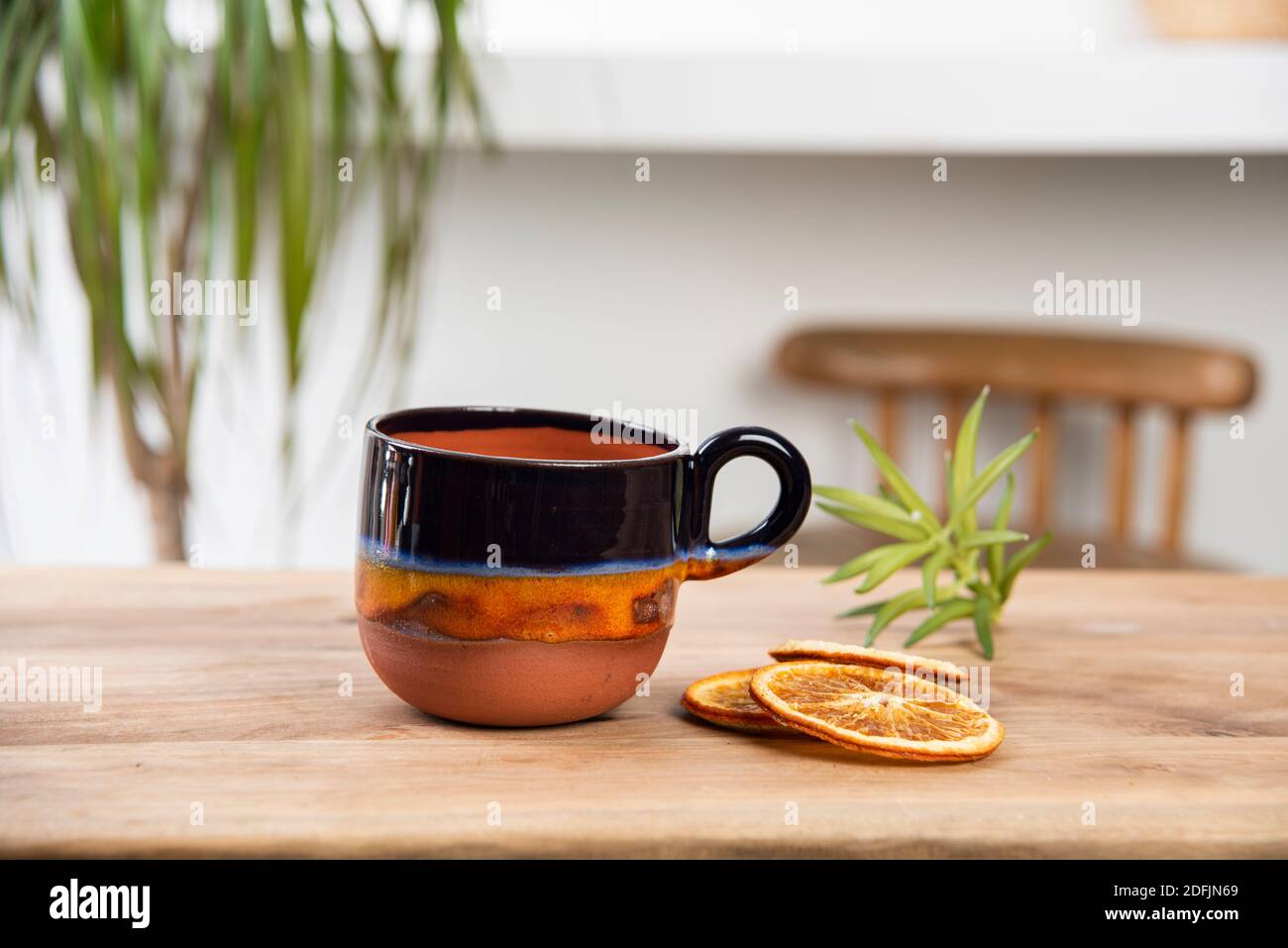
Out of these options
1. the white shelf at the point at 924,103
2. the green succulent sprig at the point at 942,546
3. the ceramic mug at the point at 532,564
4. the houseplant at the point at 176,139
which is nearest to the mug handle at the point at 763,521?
the ceramic mug at the point at 532,564

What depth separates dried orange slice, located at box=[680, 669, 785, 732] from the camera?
552 mm

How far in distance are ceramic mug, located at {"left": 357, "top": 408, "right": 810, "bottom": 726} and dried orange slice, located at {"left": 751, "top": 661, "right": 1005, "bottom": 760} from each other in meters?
0.06

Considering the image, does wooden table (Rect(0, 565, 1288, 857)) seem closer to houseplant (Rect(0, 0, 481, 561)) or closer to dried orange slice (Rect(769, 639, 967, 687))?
dried orange slice (Rect(769, 639, 967, 687))

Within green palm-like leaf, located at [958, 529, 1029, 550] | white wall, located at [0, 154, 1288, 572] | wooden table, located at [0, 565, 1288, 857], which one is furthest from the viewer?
white wall, located at [0, 154, 1288, 572]

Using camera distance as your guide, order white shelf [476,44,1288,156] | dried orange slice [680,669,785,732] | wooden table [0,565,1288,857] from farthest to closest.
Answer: white shelf [476,44,1288,156]
dried orange slice [680,669,785,732]
wooden table [0,565,1288,857]

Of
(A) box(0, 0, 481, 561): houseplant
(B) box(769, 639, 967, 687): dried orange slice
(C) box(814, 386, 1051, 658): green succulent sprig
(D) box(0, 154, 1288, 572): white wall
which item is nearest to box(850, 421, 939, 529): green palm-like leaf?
(C) box(814, 386, 1051, 658): green succulent sprig

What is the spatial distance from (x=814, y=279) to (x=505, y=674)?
1.62 meters

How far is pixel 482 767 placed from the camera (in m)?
0.50

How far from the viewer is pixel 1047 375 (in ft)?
6.00

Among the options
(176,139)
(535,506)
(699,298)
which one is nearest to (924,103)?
(699,298)

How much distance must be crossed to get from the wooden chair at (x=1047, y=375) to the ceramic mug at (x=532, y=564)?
4.36 feet

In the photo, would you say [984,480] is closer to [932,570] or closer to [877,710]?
[932,570]

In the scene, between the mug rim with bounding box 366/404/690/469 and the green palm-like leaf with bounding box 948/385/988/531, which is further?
the green palm-like leaf with bounding box 948/385/988/531
